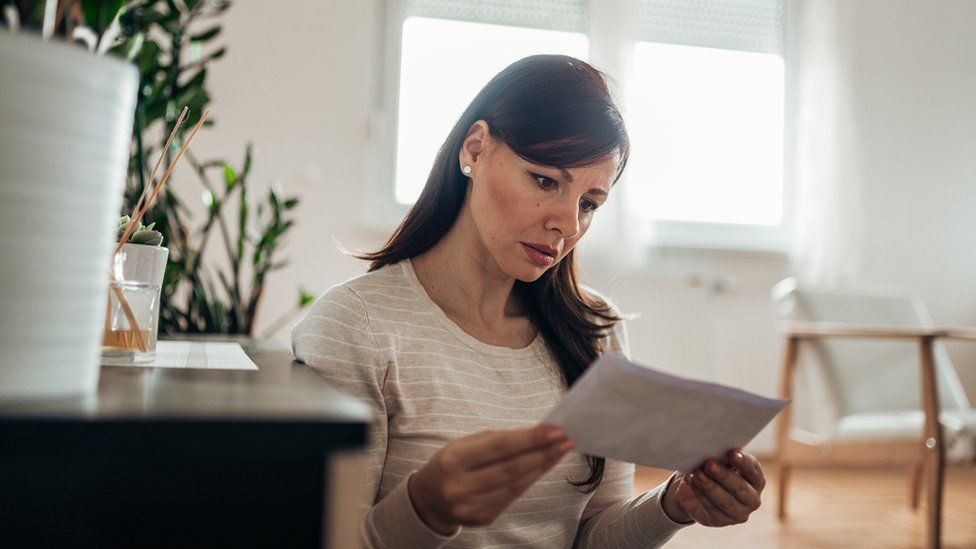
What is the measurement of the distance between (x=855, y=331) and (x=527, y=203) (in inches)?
80.9

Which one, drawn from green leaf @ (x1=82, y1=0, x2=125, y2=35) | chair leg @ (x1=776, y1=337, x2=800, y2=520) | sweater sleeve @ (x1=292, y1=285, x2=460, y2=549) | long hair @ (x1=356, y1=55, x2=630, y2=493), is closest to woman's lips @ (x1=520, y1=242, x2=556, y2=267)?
long hair @ (x1=356, y1=55, x2=630, y2=493)

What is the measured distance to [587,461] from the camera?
3.69 ft

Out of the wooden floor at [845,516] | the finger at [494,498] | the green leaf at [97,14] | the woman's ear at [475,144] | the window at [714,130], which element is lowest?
the wooden floor at [845,516]

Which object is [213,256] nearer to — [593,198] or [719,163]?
[719,163]

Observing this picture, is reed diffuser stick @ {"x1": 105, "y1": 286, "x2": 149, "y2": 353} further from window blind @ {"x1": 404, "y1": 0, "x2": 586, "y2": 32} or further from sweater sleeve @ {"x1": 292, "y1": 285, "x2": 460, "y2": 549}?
window blind @ {"x1": 404, "y1": 0, "x2": 586, "y2": 32}

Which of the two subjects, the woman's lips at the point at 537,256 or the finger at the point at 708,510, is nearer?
the finger at the point at 708,510

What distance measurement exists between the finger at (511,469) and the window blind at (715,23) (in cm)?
383

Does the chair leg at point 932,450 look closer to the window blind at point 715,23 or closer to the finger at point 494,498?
the window blind at point 715,23

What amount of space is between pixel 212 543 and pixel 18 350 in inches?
5.8

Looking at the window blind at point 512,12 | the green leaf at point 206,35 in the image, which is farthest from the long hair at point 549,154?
the window blind at point 512,12

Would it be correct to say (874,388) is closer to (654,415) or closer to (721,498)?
(721,498)

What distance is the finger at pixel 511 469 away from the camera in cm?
64

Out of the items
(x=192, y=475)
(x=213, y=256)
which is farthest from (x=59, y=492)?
(x=213, y=256)

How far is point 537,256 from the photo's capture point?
1111 millimetres
